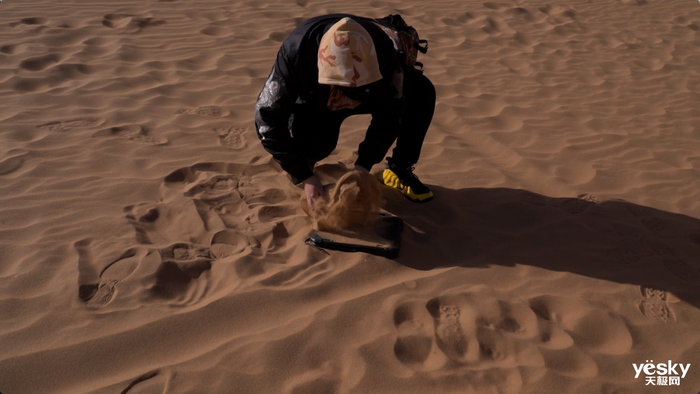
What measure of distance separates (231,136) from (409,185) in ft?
4.39

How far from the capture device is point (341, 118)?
2697 millimetres

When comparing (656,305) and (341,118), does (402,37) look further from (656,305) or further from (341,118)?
(656,305)

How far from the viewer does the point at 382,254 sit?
7.73ft

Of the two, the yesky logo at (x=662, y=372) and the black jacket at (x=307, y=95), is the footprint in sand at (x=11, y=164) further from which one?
the yesky logo at (x=662, y=372)

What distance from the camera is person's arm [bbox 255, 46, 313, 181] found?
2281mm

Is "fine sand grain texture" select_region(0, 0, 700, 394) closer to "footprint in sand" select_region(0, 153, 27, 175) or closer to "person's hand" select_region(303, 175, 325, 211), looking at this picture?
"footprint in sand" select_region(0, 153, 27, 175)

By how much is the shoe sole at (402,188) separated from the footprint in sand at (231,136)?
1.02 m

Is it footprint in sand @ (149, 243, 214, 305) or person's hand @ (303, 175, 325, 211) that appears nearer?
footprint in sand @ (149, 243, 214, 305)

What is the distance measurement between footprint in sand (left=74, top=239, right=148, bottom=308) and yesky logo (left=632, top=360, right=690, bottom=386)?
204 cm

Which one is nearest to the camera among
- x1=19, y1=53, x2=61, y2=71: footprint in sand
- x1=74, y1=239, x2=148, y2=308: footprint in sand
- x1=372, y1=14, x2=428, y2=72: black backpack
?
x1=74, y1=239, x2=148, y2=308: footprint in sand

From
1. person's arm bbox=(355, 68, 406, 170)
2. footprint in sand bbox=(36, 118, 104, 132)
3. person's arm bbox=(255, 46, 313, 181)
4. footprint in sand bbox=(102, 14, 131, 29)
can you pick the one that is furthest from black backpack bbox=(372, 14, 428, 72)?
footprint in sand bbox=(102, 14, 131, 29)

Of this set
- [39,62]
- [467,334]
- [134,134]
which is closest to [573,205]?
[467,334]

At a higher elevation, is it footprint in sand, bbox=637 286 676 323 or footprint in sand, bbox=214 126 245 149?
footprint in sand, bbox=214 126 245 149

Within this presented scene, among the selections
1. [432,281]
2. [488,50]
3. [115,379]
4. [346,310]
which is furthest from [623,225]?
[488,50]
